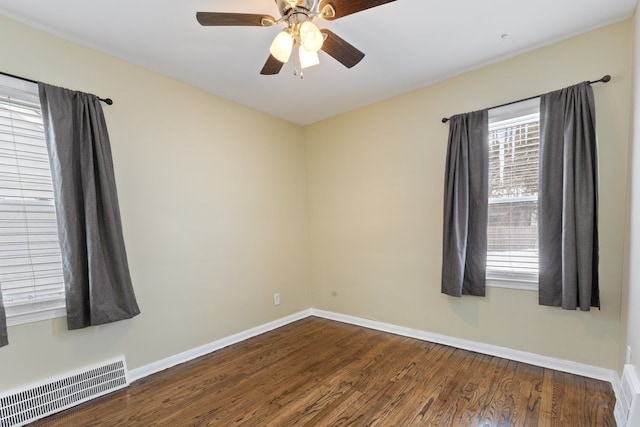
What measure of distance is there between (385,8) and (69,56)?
2.29 metres

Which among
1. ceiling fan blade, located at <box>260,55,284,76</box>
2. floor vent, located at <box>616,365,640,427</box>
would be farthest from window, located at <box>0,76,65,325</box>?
floor vent, located at <box>616,365,640,427</box>

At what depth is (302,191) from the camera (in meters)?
4.00

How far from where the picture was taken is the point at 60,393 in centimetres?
199

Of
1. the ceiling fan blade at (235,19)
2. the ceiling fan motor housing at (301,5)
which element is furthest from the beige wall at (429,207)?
the ceiling fan blade at (235,19)

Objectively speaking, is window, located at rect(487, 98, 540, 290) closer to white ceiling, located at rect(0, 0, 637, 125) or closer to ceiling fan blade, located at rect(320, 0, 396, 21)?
white ceiling, located at rect(0, 0, 637, 125)

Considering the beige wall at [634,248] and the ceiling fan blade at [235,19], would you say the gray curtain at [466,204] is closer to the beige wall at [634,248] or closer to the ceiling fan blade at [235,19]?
the beige wall at [634,248]

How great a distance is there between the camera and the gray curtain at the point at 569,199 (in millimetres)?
2098

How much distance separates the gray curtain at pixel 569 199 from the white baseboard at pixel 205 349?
2673mm

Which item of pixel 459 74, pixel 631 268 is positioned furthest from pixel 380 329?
pixel 459 74

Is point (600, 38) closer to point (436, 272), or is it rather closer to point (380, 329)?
point (436, 272)

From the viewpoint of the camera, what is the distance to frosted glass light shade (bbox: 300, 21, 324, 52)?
152 cm

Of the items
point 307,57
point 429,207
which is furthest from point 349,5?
point 429,207

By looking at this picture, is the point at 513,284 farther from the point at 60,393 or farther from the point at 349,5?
the point at 60,393

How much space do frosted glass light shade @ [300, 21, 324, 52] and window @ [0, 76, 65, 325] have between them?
190cm
